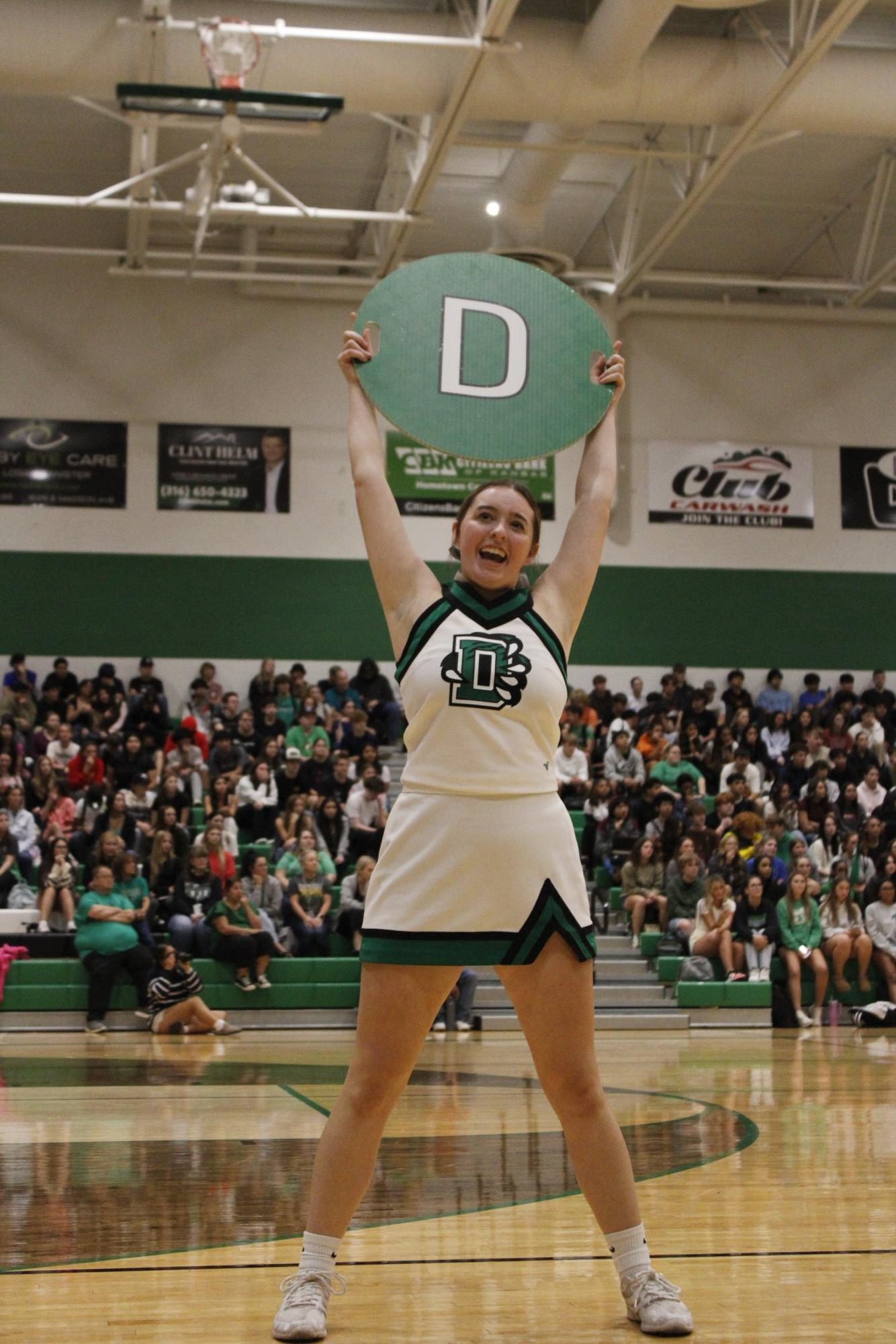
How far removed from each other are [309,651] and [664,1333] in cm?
1675

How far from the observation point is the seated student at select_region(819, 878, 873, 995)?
42.3 feet

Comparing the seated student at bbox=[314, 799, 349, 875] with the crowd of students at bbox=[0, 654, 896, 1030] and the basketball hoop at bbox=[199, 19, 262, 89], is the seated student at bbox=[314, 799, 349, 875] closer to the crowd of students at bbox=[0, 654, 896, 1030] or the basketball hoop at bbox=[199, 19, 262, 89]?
the crowd of students at bbox=[0, 654, 896, 1030]

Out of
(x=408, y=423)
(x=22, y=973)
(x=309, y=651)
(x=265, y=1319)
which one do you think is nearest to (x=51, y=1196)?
(x=265, y=1319)

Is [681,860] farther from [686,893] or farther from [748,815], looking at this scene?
[748,815]

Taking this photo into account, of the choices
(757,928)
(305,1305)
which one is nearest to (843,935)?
(757,928)

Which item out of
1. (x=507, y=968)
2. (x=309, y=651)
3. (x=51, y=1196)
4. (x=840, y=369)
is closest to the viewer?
(x=507, y=968)

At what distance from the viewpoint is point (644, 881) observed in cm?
1395

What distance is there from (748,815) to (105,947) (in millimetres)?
6337

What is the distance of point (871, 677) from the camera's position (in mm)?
20234

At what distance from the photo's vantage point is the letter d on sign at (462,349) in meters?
3.41

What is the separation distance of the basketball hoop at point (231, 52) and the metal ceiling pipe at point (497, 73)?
1484 millimetres

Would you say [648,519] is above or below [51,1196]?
above

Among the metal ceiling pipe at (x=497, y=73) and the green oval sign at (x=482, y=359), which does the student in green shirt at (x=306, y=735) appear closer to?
the metal ceiling pipe at (x=497, y=73)

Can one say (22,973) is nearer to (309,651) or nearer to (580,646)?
(309,651)
